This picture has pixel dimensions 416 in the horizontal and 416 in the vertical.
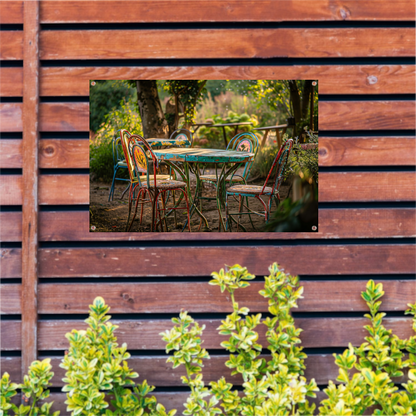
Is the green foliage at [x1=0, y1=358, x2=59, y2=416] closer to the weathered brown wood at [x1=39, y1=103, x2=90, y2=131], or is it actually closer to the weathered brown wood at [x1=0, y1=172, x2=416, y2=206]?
the weathered brown wood at [x1=0, y1=172, x2=416, y2=206]

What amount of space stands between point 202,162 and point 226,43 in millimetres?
652

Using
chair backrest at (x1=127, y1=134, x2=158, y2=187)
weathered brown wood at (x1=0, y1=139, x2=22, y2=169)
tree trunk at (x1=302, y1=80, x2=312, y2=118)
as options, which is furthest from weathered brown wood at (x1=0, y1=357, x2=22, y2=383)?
tree trunk at (x1=302, y1=80, x2=312, y2=118)

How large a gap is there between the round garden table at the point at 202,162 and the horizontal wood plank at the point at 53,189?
48 cm

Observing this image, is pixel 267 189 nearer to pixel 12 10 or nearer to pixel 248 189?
pixel 248 189

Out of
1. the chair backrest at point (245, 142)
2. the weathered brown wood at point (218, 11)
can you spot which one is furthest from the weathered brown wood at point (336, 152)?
the weathered brown wood at point (218, 11)

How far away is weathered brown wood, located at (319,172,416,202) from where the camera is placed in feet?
8.03

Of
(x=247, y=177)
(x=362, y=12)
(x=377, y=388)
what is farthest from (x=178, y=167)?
(x=377, y=388)

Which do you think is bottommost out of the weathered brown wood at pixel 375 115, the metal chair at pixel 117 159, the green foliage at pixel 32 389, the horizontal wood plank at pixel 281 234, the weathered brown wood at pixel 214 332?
the green foliage at pixel 32 389

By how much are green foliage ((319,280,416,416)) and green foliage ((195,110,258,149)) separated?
106cm

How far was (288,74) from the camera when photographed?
2.44 metres

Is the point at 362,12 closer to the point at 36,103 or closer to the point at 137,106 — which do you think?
the point at 137,106

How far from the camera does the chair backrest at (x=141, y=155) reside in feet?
8.11

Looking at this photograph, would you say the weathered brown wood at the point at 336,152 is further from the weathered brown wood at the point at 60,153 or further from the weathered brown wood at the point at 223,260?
the weathered brown wood at the point at 223,260

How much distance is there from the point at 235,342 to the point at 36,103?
163 centimetres
